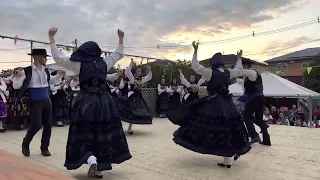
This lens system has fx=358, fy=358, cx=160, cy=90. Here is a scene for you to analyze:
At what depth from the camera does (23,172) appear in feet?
12.0

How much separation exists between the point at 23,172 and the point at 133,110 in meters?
4.25

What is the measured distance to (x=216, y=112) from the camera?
4.70 metres

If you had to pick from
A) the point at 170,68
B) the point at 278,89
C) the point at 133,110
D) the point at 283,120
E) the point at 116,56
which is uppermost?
the point at 170,68

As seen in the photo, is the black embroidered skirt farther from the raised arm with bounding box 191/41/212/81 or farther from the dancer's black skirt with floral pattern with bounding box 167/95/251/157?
the raised arm with bounding box 191/41/212/81

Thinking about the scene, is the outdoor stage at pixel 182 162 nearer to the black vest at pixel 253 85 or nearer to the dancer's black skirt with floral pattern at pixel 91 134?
the dancer's black skirt with floral pattern at pixel 91 134

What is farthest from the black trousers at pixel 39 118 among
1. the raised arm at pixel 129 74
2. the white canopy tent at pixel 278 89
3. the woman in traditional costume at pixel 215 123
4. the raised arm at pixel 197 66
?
the white canopy tent at pixel 278 89

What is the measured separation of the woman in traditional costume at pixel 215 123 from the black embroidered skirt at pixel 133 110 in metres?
2.90

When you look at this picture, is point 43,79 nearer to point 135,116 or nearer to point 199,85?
point 135,116

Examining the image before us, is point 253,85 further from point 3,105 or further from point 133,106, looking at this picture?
point 3,105

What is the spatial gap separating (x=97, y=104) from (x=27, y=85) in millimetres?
1918

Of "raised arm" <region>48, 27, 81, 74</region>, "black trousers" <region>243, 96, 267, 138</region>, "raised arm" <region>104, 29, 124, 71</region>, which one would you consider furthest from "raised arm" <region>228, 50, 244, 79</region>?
"raised arm" <region>48, 27, 81, 74</region>

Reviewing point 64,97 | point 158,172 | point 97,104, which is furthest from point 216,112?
point 64,97

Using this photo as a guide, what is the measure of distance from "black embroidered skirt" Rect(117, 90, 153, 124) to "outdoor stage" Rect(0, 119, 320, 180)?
504 millimetres

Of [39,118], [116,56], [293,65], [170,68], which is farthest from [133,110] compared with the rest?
[293,65]
